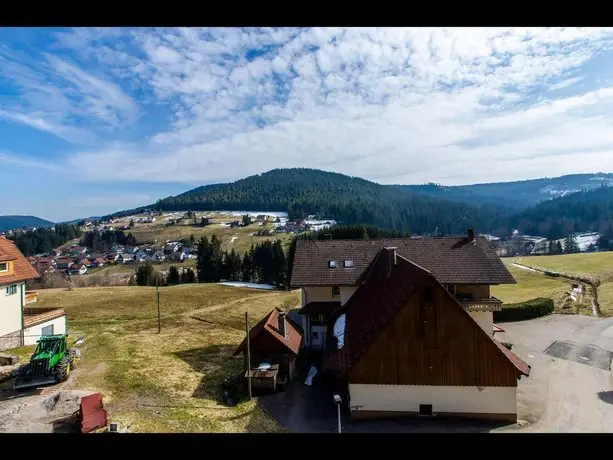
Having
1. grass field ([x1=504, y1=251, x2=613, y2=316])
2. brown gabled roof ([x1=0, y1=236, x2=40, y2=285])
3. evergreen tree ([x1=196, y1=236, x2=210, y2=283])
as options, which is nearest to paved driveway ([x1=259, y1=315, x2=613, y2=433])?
grass field ([x1=504, y1=251, x2=613, y2=316])

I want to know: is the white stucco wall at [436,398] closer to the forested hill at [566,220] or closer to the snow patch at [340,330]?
the snow patch at [340,330]

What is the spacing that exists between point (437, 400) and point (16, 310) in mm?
21322

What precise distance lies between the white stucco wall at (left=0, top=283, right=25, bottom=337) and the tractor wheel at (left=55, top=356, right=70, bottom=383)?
243 inches

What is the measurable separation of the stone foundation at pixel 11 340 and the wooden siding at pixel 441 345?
19.0m

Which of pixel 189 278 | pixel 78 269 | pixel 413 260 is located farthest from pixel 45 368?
pixel 78 269

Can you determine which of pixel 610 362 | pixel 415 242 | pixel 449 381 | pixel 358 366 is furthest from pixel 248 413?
pixel 610 362

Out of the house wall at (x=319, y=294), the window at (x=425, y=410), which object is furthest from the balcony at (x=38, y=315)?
the window at (x=425, y=410)

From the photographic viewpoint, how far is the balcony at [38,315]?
22609 millimetres

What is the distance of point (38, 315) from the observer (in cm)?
2338

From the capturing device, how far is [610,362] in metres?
21.8

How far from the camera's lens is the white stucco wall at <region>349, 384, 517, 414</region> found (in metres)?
14.6
